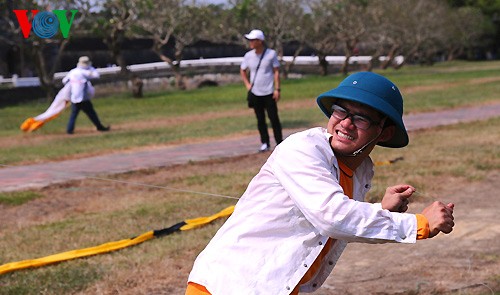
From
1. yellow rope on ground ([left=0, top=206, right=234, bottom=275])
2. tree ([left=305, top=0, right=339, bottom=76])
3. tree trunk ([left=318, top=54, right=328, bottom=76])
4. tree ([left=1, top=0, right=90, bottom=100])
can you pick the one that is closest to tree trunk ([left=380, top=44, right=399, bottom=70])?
tree ([left=305, top=0, right=339, bottom=76])

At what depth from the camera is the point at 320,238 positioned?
2.84 metres

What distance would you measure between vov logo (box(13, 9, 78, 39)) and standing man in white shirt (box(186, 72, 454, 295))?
16.3 ft

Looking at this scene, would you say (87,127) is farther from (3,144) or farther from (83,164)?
(83,164)

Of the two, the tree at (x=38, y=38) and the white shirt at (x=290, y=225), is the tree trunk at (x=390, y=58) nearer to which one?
the tree at (x=38, y=38)

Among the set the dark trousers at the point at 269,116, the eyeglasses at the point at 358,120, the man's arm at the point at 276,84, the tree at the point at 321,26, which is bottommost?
the tree at the point at 321,26

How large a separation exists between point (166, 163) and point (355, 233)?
8.46 metres

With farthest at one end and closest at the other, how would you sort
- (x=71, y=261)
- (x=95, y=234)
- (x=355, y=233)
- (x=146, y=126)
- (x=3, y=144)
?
(x=146, y=126), (x=3, y=144), (x=95, y=234), (x=71, y=261), (x=355, y=233)

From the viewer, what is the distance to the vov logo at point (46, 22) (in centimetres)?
791

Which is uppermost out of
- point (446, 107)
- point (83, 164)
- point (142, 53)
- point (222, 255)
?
point (222, 255)

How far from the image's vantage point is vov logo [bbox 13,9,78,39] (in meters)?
7.91

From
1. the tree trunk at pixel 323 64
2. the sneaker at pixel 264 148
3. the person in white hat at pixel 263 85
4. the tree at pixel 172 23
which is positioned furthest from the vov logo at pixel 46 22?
the tree trunk at pixel 323 64

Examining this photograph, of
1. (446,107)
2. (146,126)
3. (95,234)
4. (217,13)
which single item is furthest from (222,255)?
(217,13)

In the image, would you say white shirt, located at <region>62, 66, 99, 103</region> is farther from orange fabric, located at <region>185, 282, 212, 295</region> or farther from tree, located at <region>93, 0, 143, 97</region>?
orange fabric, located at <region>185, 282, 212, 295</region>

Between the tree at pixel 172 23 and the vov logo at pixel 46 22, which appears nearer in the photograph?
the vov logo at pixel 46 22
